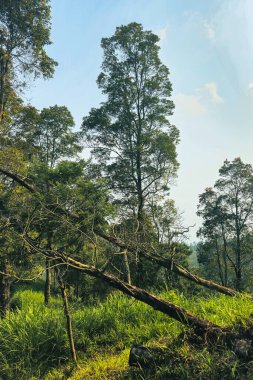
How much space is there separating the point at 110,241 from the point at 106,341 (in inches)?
92.6

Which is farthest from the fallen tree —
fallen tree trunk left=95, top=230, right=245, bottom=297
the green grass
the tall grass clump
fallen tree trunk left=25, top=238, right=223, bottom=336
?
fallen tree trunk left=95, top=230, right=245, bottom=297

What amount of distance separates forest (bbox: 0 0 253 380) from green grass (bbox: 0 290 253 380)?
2 cm

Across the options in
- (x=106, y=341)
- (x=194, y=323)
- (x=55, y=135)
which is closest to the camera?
(x=194, y=323)

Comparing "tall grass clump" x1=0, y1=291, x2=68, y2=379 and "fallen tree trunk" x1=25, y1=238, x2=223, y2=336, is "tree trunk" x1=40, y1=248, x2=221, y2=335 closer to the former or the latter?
"fallen tree trunk" x1=25, y1=238, x2=223, y2=336

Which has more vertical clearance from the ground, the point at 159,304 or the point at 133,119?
the point at 133,119

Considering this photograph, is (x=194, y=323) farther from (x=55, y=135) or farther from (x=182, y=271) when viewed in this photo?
(x=55, y=135)

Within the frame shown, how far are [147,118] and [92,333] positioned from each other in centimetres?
1556

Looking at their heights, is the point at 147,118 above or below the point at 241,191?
above

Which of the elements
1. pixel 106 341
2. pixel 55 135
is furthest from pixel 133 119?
pixel 106 341

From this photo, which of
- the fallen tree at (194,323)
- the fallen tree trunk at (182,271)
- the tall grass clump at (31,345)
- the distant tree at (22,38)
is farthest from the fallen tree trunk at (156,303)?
the distant tree at (22,38)

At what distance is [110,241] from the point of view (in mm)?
7676

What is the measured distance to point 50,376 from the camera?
5.00 m

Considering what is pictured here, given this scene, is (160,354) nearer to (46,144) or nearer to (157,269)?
(157,269)

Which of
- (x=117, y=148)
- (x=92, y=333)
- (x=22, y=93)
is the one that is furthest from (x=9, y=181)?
A: (x=92, y=333)
